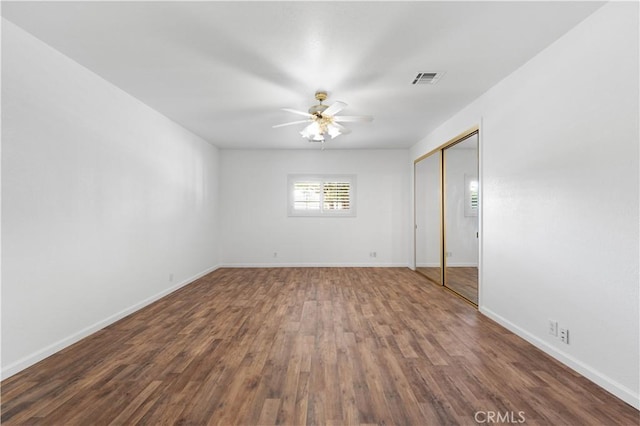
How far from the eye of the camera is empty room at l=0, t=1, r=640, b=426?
1729 millimetres

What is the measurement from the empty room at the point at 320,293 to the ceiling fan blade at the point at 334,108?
135mm

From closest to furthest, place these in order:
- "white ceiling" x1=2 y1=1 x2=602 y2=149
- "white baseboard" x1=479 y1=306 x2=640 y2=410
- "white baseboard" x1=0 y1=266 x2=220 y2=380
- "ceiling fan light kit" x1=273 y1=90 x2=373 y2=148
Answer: "white baseboard" x1=479 y1=306 x2=640 y2=410
"white ceiling" x1=2 y1=1 x2=602 y2=149
"white baseboard" x1=0 y1=266 x2=220 y2=380
"ceiling fan light kit" x1=273 y1=90 x2=373 y2=148

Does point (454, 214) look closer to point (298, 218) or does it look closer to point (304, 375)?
point (298, 218)

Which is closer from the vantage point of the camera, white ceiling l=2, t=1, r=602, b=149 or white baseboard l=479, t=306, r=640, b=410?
white baseboard l=479, t=306, r=640, b=410

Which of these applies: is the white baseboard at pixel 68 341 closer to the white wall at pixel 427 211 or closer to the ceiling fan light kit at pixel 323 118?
the ceiling fan light kit at pixel 323 118

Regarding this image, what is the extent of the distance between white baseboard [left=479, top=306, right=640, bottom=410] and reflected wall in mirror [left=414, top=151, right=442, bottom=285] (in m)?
1.99

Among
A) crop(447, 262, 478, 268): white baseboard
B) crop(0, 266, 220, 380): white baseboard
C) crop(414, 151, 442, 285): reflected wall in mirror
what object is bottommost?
crop(0, 266, 220, 380): white baseboard

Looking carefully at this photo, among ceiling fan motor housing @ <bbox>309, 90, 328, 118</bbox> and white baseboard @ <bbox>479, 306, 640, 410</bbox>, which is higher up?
ceiling fan motor housing @ <bbox>309, 90, 328, 118</bbox>

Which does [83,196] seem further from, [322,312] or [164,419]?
[322,312]

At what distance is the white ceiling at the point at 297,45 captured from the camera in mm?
1856

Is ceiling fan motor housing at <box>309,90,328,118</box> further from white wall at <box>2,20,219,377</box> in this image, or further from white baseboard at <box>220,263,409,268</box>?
white baseboard at <box>220,263,409,268</box>
